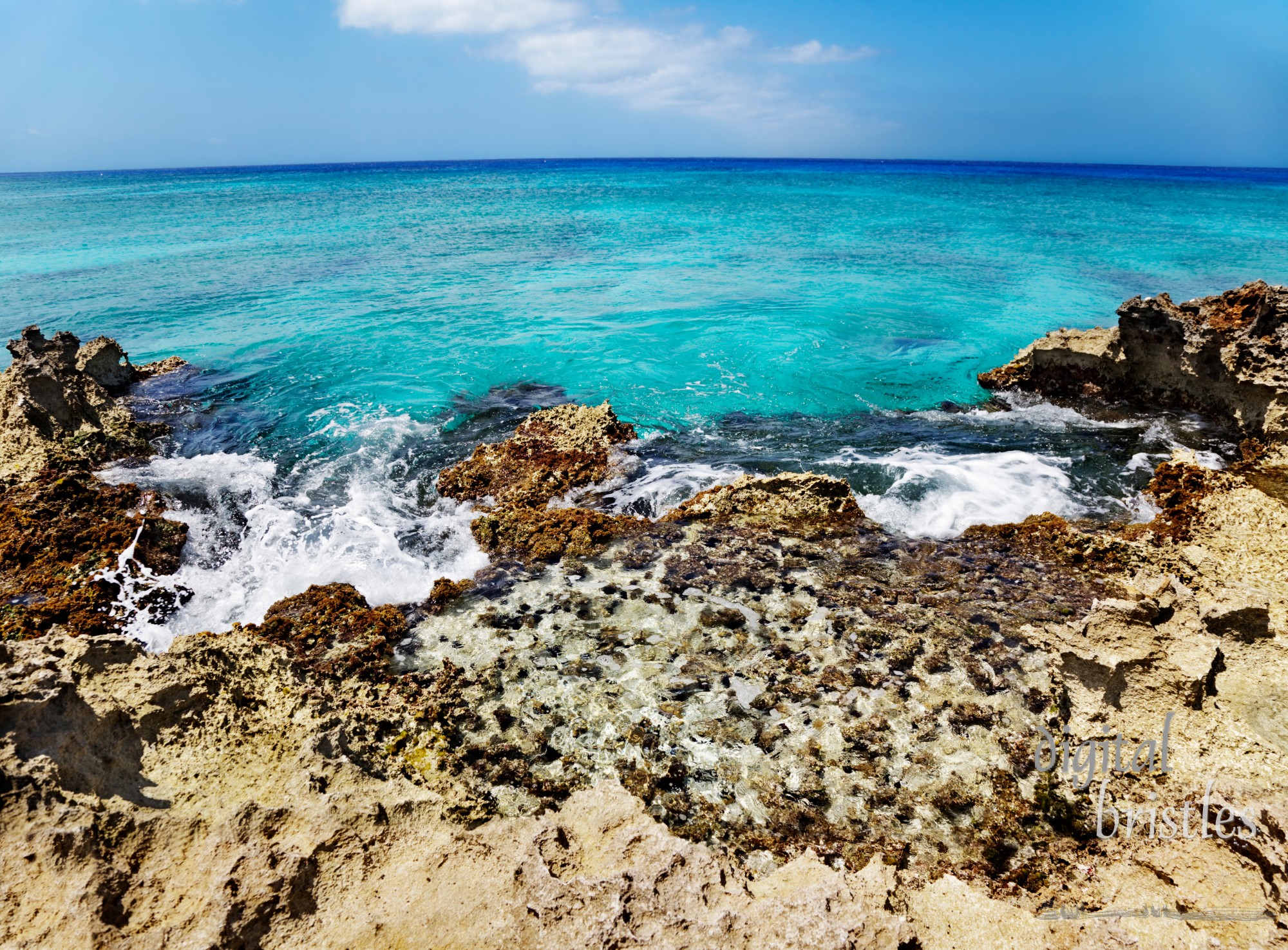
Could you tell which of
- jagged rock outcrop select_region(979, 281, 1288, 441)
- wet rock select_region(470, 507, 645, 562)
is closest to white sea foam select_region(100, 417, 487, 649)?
wet rock select_region(470, 507, 645, 562)

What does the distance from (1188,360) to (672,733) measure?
10546 mm

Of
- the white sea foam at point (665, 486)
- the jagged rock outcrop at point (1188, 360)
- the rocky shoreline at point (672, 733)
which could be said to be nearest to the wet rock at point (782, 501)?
the rocky shoreline at point (672, 733)

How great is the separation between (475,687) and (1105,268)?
28.6 metres

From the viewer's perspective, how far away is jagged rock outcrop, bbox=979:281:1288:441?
29.4ft

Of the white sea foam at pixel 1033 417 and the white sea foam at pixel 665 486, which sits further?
the white sea foam at pixel 1033 417

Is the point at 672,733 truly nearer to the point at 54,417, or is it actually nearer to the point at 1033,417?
the point at 1033,417

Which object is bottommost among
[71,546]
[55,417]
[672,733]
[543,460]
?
[672,733]

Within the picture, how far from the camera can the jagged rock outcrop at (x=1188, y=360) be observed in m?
8.97

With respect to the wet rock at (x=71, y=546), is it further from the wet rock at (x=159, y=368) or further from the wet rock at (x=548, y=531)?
the wet rock at (x=159, y=368)

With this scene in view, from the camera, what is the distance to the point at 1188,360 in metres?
10.1

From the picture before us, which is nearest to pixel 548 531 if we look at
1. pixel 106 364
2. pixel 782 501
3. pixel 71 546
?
pixel 782 501

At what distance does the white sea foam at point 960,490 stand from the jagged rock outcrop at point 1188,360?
264cm

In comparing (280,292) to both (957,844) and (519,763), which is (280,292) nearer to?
(519,763)

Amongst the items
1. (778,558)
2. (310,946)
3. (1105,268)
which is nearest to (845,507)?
(778,558)
